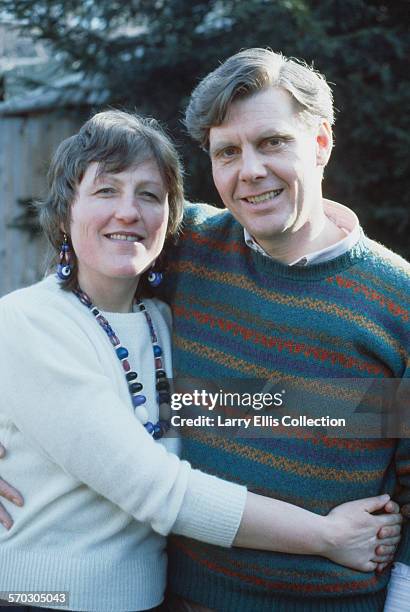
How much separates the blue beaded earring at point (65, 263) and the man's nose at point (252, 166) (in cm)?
54

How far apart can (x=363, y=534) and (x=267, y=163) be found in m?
1.03

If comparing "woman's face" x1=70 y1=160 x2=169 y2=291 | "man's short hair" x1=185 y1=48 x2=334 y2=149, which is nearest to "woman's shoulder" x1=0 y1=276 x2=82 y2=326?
"woman's face" x1=70 y1=160 x2=169 y2=291

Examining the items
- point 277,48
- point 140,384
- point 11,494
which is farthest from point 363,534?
point 277,48

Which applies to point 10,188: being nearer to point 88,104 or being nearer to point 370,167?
point 88,104

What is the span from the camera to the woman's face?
6.61 ft

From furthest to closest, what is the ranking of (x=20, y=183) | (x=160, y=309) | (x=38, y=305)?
1. (x=20, y=183)
2. (x=160, y=309)
3. (x=38, y=305)

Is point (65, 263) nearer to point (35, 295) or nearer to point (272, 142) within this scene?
point (35, 295)

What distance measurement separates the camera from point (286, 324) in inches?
80.0

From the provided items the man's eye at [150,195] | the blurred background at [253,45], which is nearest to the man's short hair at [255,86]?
the man's eye at [150,195]

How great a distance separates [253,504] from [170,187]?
0.93m

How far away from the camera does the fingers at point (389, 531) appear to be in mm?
1988

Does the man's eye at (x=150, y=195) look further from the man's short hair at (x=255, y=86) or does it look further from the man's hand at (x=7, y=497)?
the man's hand at (x=7, y=497)

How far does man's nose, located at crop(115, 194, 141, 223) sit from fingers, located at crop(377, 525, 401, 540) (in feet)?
3.52

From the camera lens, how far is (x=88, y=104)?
207 inches
